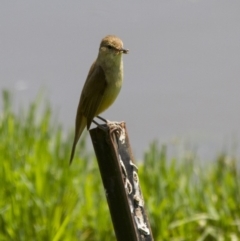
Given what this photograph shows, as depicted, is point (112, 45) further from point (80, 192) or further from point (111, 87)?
point (80, 192)

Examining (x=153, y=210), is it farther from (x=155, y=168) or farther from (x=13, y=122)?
(x=13, y=122)

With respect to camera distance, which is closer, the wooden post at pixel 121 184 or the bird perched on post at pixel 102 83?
the wooden post at pixel 121 184

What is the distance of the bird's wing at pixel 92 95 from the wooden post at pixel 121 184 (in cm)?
82

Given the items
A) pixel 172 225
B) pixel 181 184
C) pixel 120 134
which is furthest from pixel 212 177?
pixel 120 134

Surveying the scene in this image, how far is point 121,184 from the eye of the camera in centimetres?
237

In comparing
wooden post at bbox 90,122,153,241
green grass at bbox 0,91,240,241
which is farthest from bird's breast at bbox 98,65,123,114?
wooden post at bbox 90,122,153,241

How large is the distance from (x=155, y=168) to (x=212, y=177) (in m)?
0.48

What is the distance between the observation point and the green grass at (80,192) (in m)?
4.24

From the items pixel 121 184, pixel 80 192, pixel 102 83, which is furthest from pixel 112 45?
pixel 80 192

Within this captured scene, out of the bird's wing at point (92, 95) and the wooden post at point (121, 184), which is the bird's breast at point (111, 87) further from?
the wooden post at point (121, 184)

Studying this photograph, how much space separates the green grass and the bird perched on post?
82 centimetres

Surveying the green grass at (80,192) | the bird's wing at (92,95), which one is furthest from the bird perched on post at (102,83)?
the green grass at (80,192)

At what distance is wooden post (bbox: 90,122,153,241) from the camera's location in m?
2.36

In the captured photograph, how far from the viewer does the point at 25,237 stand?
165 inches
